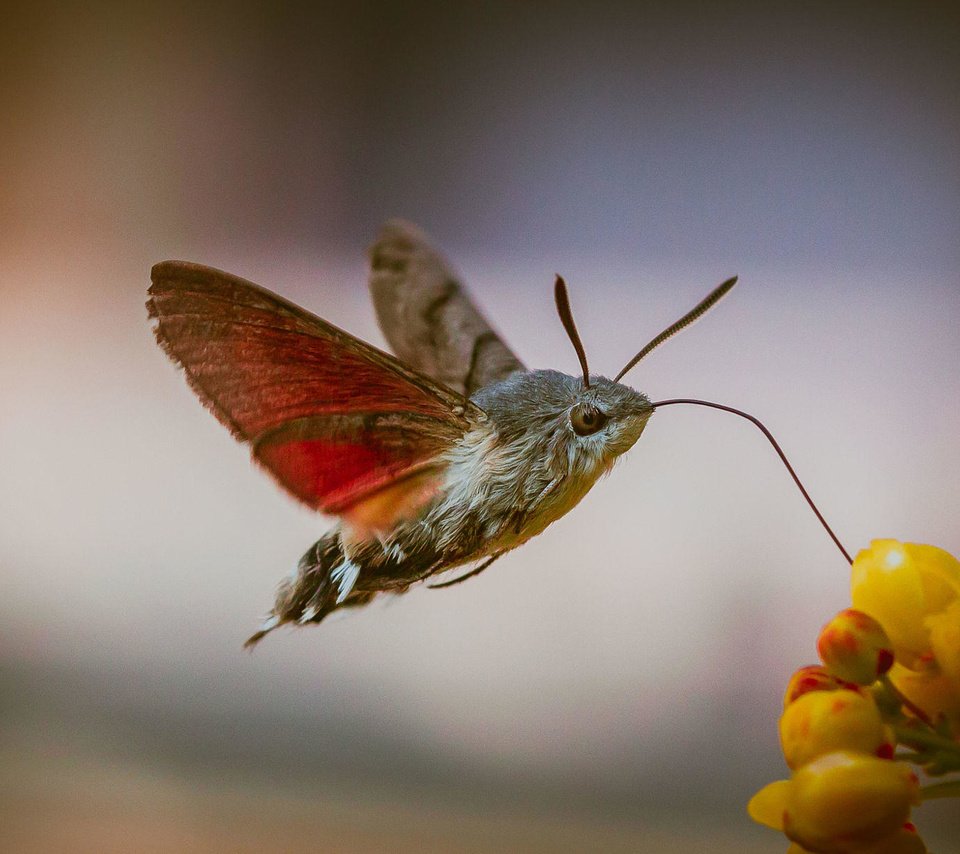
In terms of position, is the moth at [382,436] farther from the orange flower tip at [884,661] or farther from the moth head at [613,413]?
the orange flower tip at [884,661]

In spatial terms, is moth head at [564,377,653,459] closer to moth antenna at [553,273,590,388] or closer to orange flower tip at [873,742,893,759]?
moth antenna at [553,273,590,388]

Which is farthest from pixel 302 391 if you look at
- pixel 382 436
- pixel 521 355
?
pixel 521 355

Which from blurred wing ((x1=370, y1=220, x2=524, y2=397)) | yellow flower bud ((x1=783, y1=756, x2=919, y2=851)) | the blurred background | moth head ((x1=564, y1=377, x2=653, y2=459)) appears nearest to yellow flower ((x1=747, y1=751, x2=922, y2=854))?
yellow flower bud ((x1=783, y1=756, x2=919, y2=851))

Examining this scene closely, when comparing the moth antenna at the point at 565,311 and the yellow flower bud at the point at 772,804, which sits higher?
the moth antenna at the point at 565,311

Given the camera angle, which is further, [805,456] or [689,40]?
[689,40]

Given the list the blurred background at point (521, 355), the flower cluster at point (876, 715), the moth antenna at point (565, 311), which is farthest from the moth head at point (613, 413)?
the blurred background at point (521, 355)

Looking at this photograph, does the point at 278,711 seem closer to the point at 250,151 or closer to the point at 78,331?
the point at 78,331

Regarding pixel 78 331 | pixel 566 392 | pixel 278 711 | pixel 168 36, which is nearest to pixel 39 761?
pixel 278 711
